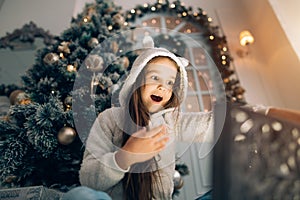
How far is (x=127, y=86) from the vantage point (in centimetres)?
53

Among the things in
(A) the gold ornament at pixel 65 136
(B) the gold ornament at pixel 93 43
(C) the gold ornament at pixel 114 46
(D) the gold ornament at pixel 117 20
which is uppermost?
(D) the gold ornament at pixel 117 20

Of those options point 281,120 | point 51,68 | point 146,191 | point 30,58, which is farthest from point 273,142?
point 30,58

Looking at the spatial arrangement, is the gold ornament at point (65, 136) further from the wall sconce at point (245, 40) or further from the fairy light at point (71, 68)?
the wall sconce at point (245, 40)

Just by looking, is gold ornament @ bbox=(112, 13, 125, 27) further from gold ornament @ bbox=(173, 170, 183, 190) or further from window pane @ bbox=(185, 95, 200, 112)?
gold ornament @ bbox=(173, 170, 183, 190)

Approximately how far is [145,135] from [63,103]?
10.9 inches

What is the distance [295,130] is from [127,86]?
33cm

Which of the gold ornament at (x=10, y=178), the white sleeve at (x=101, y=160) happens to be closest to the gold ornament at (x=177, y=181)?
the white sleeve at (x=101, y=160)

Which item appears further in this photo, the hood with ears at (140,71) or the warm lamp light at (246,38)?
the warm lamp light at (246,38)

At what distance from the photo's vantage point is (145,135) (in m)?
0.46

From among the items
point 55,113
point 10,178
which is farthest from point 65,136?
point 10,178

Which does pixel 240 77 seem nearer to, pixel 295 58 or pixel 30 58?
pixel 295 58

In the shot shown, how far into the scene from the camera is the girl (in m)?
0.46

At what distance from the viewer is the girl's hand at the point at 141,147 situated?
0.45 metres

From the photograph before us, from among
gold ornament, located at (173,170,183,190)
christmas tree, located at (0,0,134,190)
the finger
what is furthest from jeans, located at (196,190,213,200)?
christmas tree, located at (0,0,134,190)
